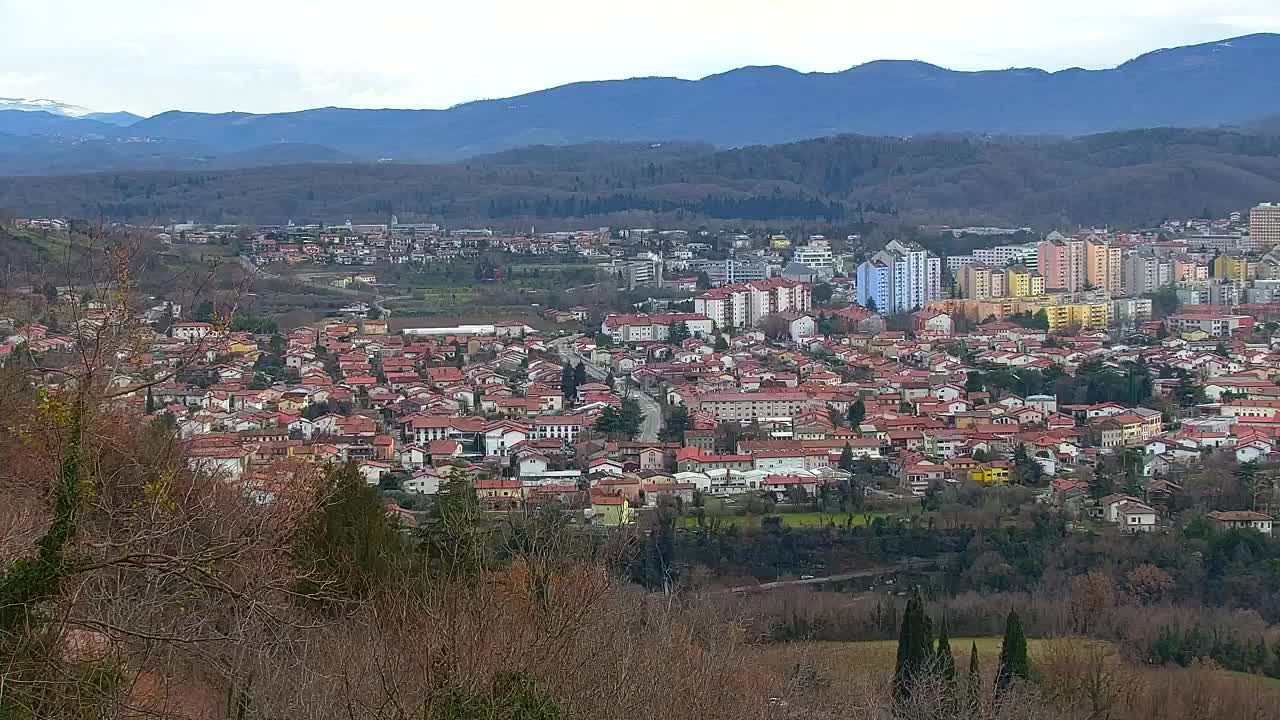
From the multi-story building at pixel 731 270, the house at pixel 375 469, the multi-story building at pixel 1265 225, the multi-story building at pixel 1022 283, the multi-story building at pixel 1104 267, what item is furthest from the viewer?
the multi-story building at pixel 1265 225

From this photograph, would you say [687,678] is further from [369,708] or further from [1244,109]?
[1244,109]

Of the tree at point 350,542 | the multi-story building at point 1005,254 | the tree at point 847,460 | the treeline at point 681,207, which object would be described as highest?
the treeline at point 681,207

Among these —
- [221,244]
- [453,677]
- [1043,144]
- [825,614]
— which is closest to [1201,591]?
[825,614]

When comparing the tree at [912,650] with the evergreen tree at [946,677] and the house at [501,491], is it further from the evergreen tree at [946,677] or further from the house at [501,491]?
the house at [501,491]

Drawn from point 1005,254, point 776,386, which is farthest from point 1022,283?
point 776,386

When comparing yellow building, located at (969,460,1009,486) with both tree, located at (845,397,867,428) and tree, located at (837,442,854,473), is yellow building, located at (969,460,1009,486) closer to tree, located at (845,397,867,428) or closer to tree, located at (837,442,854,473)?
tree, located at (837,442,854,473)

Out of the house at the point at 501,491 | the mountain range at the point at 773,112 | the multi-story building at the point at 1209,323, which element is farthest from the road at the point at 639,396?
the mountain range at the point at 773,112
